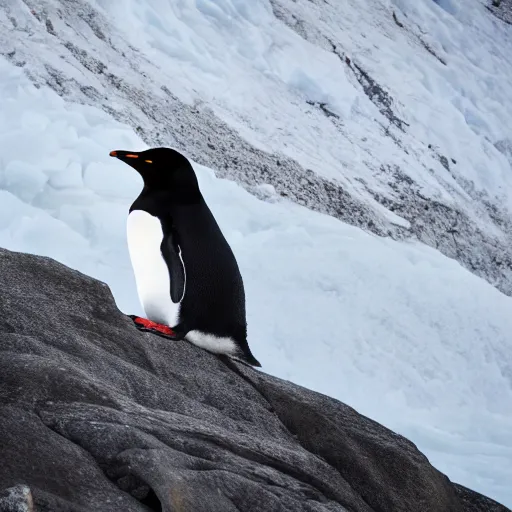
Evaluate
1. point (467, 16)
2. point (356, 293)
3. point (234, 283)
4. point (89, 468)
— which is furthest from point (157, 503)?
point (467, 16)

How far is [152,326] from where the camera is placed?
3.74 m

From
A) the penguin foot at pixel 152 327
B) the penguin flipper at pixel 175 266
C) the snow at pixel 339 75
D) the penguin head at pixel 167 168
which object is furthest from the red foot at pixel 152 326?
the snow at pixel 339 75

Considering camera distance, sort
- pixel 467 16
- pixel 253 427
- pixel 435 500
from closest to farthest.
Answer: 1. pixel 253 427
2. pixel 435 500
3. pixel 467 16

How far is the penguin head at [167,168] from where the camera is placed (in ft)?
12.7

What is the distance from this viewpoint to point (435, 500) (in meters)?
3.72

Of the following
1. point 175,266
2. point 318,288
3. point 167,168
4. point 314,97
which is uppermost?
point 167,168

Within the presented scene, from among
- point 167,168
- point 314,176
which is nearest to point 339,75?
point 314,176

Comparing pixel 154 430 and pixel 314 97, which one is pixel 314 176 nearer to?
pixel 314 97

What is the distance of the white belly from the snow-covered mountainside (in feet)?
13.2

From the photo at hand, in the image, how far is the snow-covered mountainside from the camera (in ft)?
27.5

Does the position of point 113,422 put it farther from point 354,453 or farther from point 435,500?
point 435,500

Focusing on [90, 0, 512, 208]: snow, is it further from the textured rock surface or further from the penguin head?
the textured rock surface

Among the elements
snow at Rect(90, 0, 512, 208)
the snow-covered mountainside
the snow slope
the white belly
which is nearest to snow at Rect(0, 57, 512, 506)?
the snow-covered mountainside

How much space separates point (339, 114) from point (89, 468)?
10310 mm
